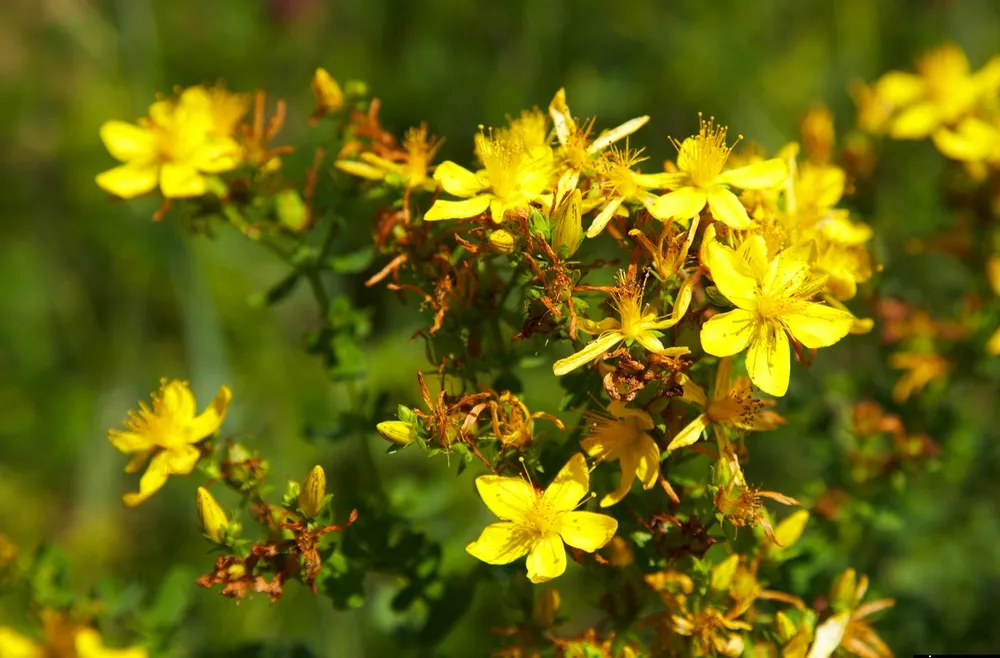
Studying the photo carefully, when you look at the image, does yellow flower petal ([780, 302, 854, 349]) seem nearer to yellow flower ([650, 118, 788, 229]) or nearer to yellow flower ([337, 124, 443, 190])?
yellow flower ([650, 118, 788, 229])

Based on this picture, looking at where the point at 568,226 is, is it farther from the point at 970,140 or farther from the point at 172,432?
the point at 970,140

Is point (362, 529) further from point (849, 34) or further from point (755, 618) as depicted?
point (849, 34)

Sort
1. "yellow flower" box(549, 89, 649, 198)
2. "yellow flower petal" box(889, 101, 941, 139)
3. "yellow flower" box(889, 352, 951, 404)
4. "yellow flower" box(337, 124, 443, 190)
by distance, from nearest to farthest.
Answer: "yellow flower" box(549, 89, 649, 198), "yellow flower" box(337, 124, 443, 190), "yellow flower" box(889, 352, 951, 404), "yellow flower petal" box(889, 101, 941, 139)

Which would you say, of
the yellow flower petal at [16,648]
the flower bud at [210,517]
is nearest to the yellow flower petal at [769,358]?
the flower bud at [210,517]

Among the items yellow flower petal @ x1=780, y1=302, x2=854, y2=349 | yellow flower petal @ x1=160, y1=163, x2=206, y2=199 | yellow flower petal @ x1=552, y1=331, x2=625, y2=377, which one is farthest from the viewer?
yellow flower petal @ x1=160, y1=163, x2=206, y2=199

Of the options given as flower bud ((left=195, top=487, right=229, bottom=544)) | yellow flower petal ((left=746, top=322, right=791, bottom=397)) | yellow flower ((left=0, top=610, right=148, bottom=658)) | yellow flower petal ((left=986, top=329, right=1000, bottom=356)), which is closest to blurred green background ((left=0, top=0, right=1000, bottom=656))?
yellow flower petal ((left=986, top=329, right=1000, bottom=356))

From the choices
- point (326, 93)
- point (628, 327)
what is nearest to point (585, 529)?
point (628, 327)
